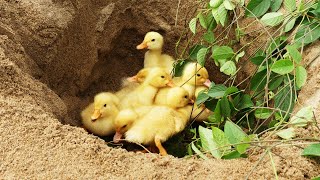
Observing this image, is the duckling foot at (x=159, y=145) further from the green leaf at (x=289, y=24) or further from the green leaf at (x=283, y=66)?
the green leaf at (x=289, y=24)

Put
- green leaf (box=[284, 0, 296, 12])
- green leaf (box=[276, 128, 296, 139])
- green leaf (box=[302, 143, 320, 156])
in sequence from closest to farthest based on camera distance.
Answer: green leaf (box=[302, 143, 320, 156])
green leaf (box=[276, 128, 296, 139])
green leaf (box=[284, 0, 296, 12])

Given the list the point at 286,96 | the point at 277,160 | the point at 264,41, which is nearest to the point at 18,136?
the point at 277,160

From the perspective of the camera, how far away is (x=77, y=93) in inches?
103

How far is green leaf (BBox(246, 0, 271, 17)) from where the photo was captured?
7.72ft

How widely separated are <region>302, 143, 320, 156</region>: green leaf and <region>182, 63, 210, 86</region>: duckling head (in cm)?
95

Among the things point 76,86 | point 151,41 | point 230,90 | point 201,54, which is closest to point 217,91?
point 230,90

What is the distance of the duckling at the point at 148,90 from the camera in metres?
2.52

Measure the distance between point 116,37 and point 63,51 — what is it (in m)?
0.41

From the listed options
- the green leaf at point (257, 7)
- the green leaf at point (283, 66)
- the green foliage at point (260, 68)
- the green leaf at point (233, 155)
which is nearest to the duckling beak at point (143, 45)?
the green foliage at point (260, 68)

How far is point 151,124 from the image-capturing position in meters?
2.27

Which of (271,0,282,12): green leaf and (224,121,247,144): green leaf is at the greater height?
(271,0,282,12): green leaf

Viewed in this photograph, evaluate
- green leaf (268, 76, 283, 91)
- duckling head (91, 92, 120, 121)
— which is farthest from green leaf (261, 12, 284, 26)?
duckling head (91, 92, 120, 121)

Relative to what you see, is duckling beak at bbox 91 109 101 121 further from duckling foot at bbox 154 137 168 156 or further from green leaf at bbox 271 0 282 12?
green leaf at bbox 271 0 282 12

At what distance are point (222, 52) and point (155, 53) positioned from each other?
53cm
